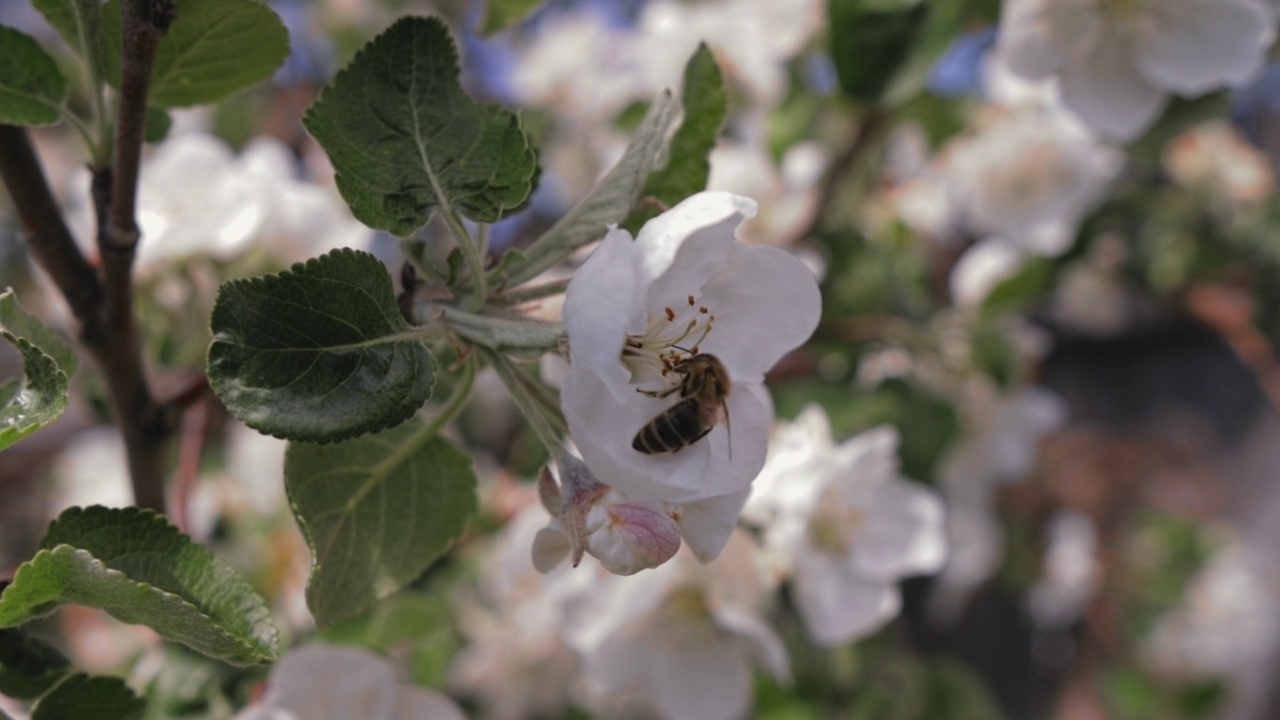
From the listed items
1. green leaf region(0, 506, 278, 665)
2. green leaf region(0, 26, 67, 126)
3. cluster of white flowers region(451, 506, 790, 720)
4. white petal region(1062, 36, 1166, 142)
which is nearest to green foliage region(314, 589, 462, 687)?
cluster of white flowers region(451, 506, 790, 720)

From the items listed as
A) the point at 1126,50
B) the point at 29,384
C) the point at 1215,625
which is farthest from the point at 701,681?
the point at 1215,625

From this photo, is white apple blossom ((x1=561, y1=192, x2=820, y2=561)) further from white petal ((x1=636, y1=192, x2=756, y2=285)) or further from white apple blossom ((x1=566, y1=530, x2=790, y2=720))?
white apple blossom ((x1=566, y1=530, x2=790, y2=720))

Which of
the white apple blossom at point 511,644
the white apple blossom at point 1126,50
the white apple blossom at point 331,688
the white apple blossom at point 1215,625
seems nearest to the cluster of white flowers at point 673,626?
the white apple blossom at point 511,644

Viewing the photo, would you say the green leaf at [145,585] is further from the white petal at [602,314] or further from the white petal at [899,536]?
the white petal at [899,536]

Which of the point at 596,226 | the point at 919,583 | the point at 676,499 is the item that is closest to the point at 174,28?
the point at 596,226

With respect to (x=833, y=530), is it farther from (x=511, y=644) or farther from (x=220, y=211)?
(x=220, y=211)
